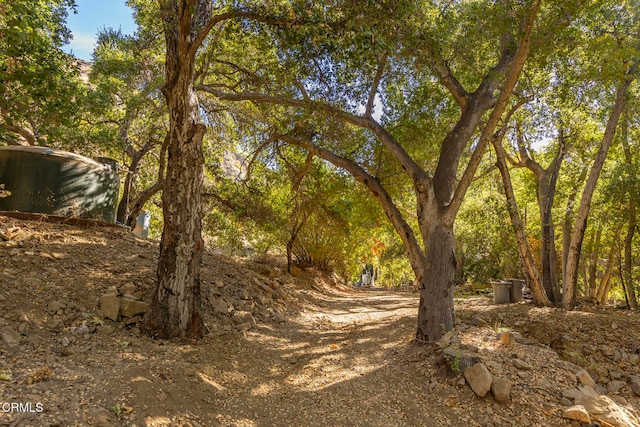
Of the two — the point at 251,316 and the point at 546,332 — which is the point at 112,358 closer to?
the point at 251,316

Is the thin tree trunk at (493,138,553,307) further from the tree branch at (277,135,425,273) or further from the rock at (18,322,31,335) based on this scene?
the rock at (18,322,31,335)

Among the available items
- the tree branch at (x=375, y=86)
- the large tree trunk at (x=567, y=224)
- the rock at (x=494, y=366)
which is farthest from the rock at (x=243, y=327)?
the large tree trunk at (x=567, y=224)

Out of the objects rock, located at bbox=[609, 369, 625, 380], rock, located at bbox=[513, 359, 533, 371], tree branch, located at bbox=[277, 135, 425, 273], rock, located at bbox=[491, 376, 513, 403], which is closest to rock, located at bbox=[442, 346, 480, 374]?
rock, located at bbox=[491, 376, 513, 403]

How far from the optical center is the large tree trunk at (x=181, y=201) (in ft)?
15.3

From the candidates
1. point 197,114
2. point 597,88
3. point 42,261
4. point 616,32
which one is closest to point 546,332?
point 597,88

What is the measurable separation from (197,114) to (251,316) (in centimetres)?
362

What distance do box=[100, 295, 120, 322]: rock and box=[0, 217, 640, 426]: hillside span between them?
24 millimetres

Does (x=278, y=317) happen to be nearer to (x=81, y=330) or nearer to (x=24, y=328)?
(x=81, y=330)

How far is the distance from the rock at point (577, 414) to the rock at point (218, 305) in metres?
4.86

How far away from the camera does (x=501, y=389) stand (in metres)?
3.82

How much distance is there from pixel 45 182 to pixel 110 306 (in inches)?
143

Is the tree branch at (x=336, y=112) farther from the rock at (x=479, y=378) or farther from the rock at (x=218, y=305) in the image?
the rock at (x=218, y=305)

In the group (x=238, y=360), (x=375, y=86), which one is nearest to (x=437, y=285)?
(x=238, y=360)

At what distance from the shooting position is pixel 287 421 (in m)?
3.50
